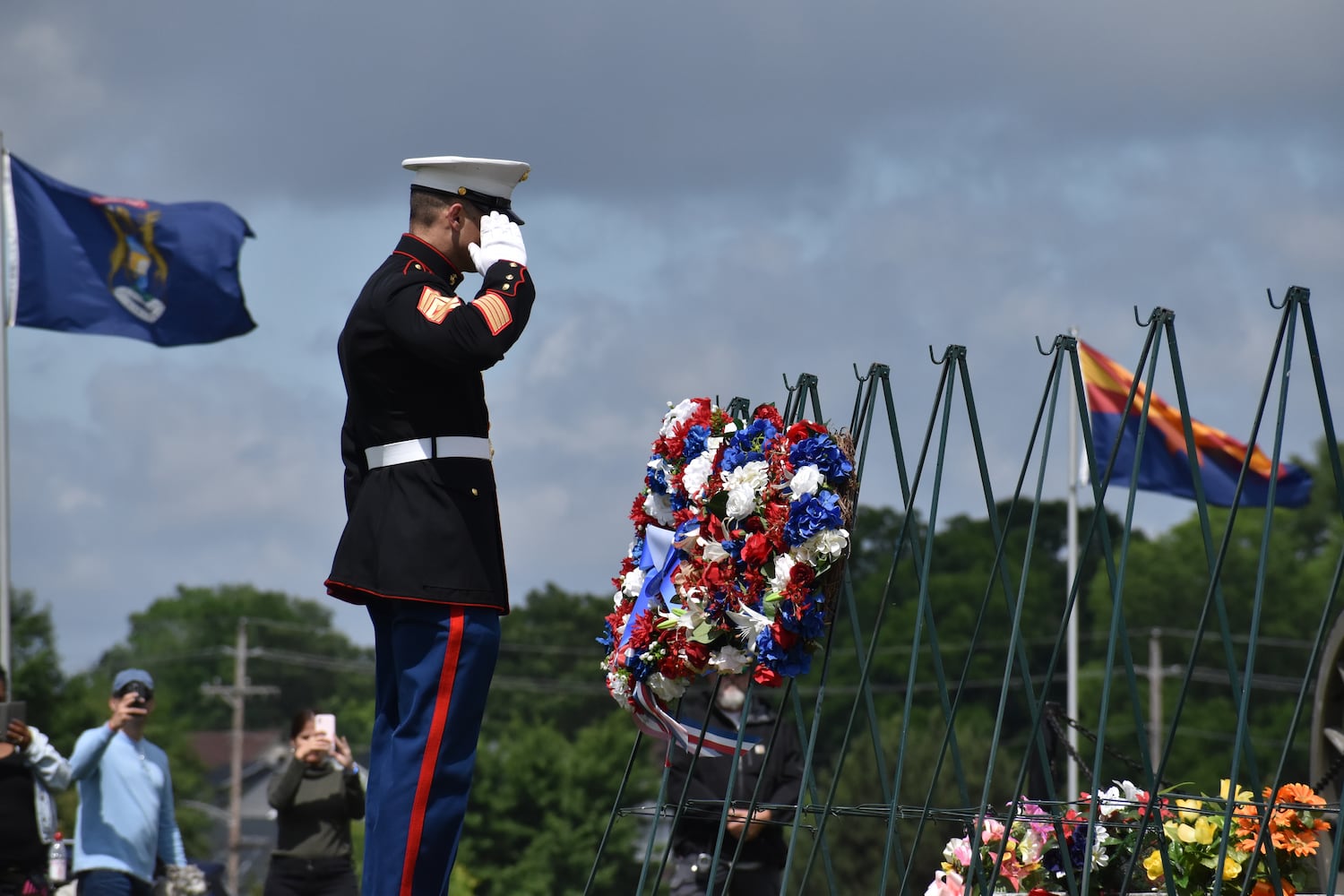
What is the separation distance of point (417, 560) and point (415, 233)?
87cm

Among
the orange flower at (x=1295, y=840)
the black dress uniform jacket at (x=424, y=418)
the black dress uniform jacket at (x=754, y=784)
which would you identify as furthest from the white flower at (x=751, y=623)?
the black dress uniform jacket at (x=754, y=784)

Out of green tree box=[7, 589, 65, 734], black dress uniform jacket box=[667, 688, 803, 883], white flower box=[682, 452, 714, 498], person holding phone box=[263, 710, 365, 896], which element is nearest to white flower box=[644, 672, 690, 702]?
white flower box=[682, 452, 714, 498]

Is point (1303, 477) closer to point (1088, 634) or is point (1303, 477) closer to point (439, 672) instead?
point (439, 672)

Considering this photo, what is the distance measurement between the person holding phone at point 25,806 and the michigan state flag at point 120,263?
6215 millimetres

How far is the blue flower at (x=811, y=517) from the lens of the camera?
15.9 feet

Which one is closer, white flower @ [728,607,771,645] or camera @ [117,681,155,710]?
white flower @ [728,607,771,645]

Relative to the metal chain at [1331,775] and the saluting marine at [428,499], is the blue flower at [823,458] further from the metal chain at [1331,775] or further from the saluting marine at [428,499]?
the metal chain at [1331,775]

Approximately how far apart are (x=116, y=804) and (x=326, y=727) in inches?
43.2

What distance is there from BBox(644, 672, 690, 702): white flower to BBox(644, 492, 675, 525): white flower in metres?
0.51

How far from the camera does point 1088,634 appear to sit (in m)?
62.4

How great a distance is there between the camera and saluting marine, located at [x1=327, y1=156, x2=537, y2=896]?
414cm

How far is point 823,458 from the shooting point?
4945 millimetres

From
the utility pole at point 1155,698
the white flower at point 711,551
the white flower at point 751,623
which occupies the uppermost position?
the white flower at point 711,551

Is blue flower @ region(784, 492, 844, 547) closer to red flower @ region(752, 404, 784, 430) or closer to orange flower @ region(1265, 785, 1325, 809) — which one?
red flower @ region(752, 404, 784, 430)
